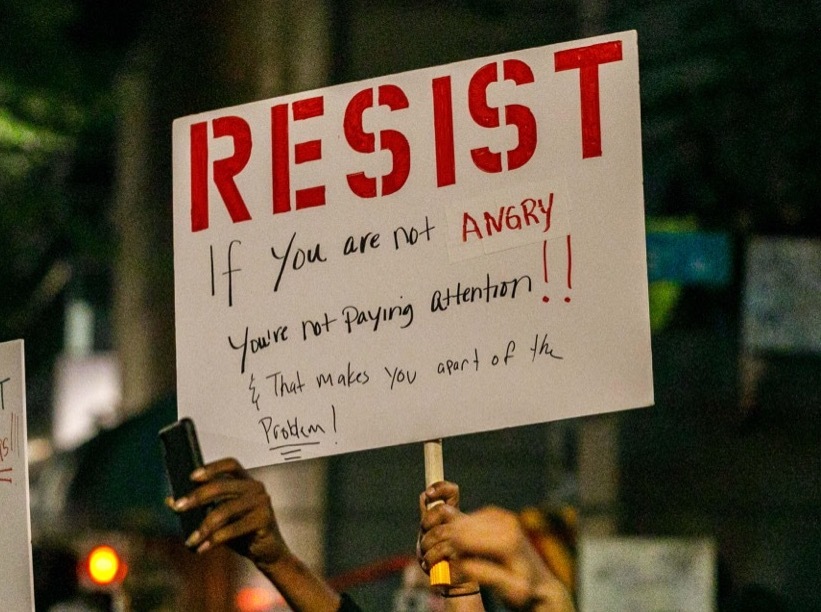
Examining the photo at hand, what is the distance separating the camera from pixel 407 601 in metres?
6.74

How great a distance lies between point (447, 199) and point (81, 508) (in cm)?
628

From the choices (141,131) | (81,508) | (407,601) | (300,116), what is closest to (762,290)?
(407,601)

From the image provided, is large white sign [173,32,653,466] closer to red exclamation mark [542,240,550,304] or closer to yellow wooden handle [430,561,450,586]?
red exclamation mark [542,240,550,304]

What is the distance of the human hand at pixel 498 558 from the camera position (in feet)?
7.06

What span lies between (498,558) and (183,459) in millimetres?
584

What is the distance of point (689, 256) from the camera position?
7379mm

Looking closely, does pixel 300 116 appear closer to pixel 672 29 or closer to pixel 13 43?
pixel 672 29

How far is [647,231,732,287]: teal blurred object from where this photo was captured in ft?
23.4

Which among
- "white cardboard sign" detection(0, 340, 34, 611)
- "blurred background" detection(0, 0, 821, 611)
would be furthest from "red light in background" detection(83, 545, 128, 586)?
"white cardboard sign" detection(0, 340, 34, 611)

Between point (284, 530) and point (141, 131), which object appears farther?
point (141, 131)

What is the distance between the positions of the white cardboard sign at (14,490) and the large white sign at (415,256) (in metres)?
0.39

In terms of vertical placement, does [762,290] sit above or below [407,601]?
above

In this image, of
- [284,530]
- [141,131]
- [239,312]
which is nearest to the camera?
[239,312]

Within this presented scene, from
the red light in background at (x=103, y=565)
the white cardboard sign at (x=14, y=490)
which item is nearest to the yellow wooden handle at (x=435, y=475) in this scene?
the white cardboard sign at (x=14, y=490)
